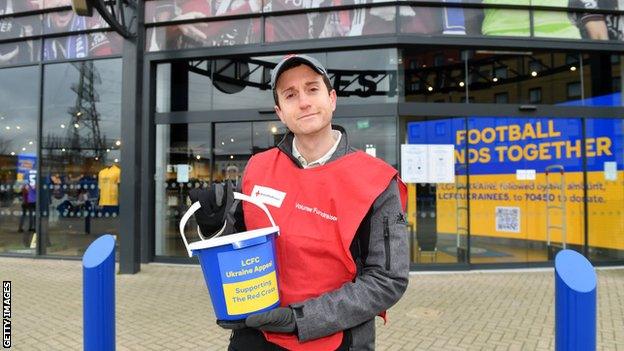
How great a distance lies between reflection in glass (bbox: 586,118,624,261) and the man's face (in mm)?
8714

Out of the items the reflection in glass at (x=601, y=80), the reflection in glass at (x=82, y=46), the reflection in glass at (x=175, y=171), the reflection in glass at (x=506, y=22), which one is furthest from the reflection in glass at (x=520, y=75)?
the reflection in glass at (x=82, y=46)

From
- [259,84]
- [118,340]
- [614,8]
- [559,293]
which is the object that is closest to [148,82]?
[259,84]

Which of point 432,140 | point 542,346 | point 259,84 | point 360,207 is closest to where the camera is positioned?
point 360,207

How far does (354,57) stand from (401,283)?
7.30m

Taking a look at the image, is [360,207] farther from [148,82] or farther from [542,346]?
[148,82]

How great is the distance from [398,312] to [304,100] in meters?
4.61

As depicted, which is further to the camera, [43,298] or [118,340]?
[43,298]

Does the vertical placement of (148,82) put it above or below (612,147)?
above

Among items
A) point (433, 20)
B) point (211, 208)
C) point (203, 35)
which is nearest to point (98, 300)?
point (211, 208)

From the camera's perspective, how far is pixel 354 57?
8.34 metres

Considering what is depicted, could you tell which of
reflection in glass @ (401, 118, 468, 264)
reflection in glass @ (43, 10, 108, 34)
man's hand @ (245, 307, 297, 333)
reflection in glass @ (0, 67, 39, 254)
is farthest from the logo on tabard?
reflection in glass @ (0, 67, 39, 254)

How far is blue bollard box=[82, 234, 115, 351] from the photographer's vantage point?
269 cm

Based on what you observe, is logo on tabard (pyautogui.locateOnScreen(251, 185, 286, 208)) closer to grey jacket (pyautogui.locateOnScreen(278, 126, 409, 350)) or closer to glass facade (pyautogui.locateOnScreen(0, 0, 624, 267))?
grey jacket (pyautogui.locateOnScreen(278, 126, 409, 350))

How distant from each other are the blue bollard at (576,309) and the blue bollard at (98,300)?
8.08ft
